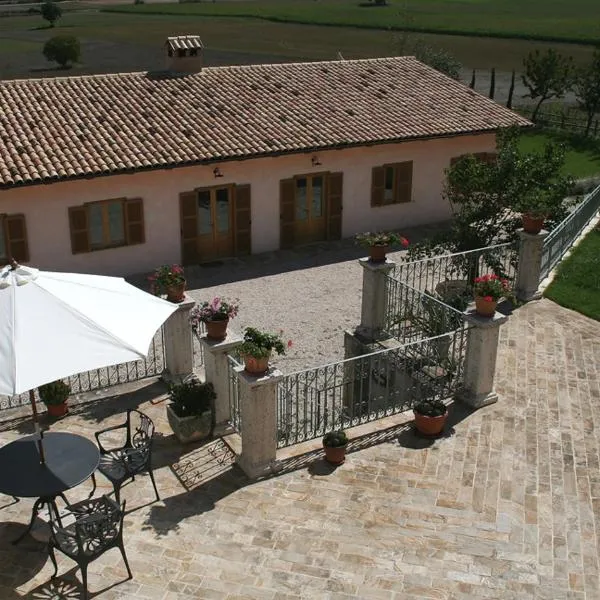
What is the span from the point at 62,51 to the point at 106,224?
41.7 metres

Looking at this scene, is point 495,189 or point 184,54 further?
point 184,54

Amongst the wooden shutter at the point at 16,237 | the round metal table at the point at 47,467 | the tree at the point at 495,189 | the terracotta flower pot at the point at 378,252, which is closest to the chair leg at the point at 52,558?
the round metal table at the point at 47,467

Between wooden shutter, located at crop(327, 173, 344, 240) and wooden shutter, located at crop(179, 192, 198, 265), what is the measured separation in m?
3.60

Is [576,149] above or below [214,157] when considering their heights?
below

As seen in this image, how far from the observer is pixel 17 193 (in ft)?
53.7

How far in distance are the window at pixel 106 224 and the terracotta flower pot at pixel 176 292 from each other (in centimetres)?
692

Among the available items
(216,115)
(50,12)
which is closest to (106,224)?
(216,115)

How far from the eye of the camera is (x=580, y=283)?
15883 mm

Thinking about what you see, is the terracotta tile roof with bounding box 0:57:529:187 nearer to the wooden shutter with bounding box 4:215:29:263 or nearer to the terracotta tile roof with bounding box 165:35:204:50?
the terracotta tile roof with bounding box 165:35:204:50

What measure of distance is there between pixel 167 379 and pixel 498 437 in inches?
186

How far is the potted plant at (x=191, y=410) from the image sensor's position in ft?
33.2

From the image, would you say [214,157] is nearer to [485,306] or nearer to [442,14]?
[485,306]

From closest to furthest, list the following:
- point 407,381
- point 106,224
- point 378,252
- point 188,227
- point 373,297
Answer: point 407,381, point 378,252, point 373,297, point 106,224, point 188,227

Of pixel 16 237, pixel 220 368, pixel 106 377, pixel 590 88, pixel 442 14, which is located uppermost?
pixel 220 368
